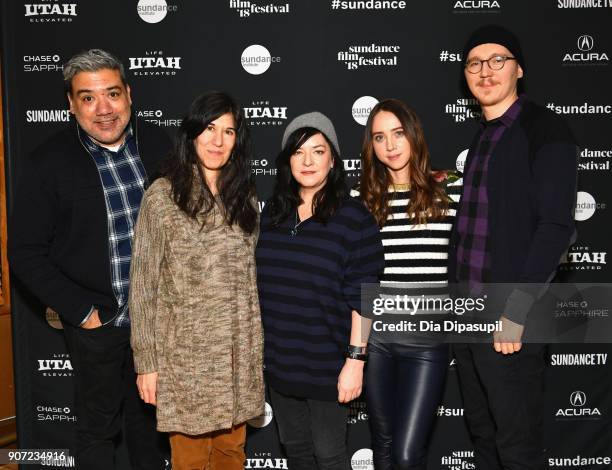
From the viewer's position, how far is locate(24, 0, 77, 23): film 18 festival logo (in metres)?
2.50

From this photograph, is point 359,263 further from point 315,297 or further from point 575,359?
point 575,359

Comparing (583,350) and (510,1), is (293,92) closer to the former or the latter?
(510,1)

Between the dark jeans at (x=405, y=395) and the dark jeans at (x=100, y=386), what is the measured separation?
0.94 meters

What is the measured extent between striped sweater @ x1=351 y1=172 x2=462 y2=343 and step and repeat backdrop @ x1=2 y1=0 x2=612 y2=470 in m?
0.77

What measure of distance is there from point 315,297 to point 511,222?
0.70m

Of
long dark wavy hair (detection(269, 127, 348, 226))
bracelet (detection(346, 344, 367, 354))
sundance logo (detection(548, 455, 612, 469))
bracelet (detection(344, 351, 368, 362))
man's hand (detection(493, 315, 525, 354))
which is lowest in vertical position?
sundance logo (detection(548, 455, 612, 469))

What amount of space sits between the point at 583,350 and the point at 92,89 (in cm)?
253

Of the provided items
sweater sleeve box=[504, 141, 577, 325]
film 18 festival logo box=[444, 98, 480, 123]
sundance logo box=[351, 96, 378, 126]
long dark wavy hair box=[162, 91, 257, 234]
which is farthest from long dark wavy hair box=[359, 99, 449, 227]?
film 18 festival logo box=[444, 98, 480, 123]

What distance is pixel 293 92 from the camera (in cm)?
254

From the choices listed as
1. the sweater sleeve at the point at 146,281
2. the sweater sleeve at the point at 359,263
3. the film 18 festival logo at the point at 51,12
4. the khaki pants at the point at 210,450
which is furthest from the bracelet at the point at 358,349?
the film 18 festival logo at the point at 51,12

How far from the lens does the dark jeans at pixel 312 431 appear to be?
1.77 metres

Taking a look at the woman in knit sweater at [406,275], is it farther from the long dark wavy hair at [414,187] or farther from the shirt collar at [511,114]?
the shirt collar at [511,114]

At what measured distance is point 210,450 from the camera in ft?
6.13

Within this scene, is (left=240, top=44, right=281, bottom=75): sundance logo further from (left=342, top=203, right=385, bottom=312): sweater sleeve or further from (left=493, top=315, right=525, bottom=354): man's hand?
(left=493, top=315, right=525, bottom=354): man's hand
